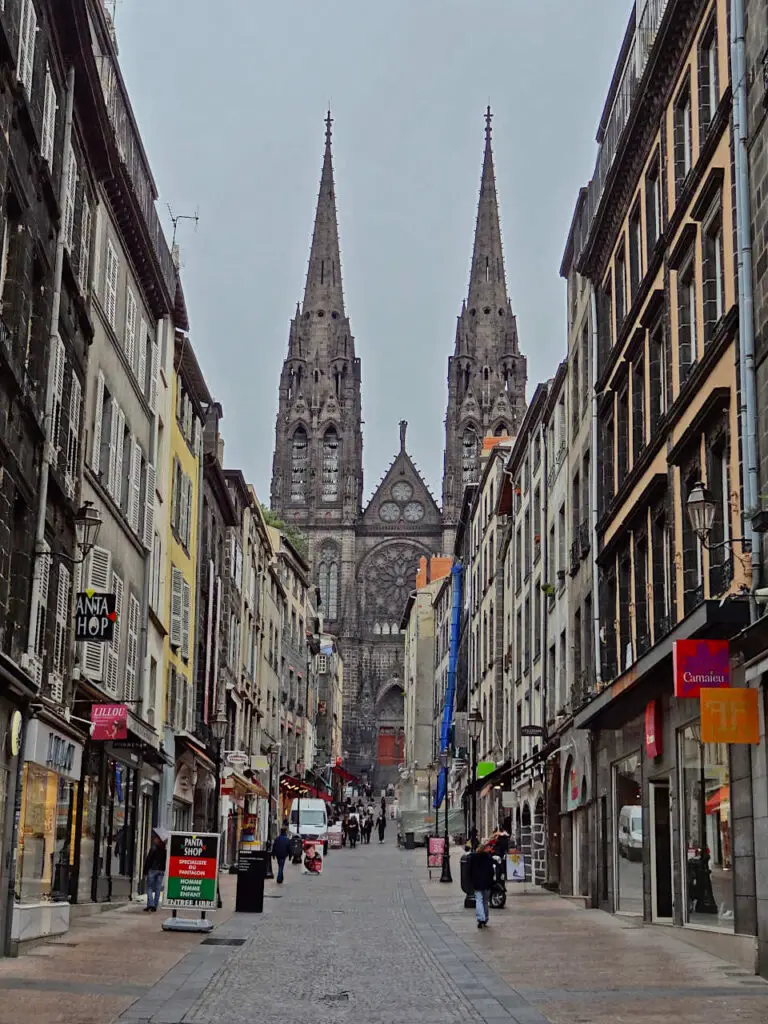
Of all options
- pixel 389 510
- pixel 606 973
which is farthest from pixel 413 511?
pixel 606 973

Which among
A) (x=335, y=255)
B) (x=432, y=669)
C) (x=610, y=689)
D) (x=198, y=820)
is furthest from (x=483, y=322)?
(x=610, y=689)

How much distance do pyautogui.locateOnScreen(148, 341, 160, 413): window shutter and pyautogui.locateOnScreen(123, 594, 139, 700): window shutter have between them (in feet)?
15.6

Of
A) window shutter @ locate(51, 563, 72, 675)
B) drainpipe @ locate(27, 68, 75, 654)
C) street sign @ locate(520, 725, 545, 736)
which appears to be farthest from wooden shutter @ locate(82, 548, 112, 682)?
street sign @ locate(520, 725, 545, 736)

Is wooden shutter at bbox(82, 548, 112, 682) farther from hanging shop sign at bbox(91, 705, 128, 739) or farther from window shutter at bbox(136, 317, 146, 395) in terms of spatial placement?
window shutter at bbox(136, 317, 146, 395)

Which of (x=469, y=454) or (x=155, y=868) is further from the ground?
(x=469, y=454)

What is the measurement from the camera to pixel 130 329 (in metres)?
30.6

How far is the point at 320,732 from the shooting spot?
106688 millimetres

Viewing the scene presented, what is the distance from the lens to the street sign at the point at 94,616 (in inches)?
921

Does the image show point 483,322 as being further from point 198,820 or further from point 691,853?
point 691,853

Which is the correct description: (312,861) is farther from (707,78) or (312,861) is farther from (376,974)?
(707,78)

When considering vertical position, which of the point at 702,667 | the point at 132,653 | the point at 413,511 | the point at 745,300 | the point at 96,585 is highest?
the point at 413,511

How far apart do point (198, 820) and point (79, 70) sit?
26.8 metres

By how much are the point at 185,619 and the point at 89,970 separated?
2283 cm

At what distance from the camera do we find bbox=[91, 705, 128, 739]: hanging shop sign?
2416cm
